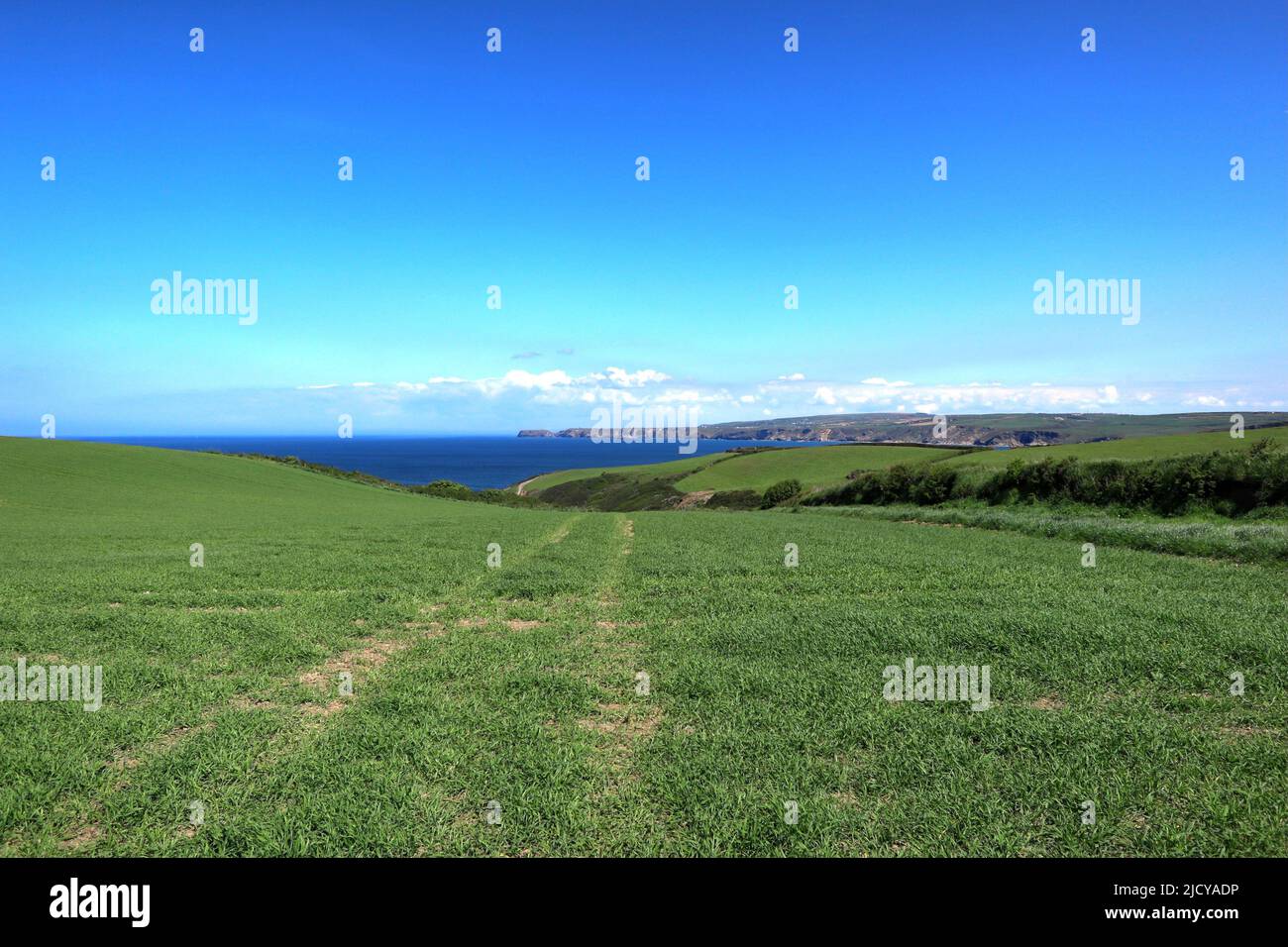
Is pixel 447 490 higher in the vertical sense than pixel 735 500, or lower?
higher

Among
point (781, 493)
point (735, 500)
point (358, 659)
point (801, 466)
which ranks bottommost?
point (735, 500)

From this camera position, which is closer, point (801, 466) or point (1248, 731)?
point (1248, 731)

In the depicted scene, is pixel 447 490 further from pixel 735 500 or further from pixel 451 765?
pixel 451 765

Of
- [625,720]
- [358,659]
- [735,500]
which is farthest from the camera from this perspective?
[735,500]

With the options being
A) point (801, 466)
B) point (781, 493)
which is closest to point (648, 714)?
point (781, 493)

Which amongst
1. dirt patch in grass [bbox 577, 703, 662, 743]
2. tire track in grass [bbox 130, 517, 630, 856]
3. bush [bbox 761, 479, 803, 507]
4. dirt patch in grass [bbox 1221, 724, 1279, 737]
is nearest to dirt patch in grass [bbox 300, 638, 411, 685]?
tire track in grass [bbox 130, 517, 630, 856]

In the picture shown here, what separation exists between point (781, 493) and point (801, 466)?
110ft

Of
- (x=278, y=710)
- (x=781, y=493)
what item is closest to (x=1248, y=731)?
(x=278, y=710)

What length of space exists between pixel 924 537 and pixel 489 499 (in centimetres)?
5823

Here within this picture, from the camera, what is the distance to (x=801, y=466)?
94375 mm

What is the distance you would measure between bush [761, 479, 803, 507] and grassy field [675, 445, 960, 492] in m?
16.0

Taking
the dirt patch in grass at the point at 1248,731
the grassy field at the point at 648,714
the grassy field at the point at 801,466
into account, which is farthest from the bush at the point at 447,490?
the dirt patch in grass at the point at 1248,731

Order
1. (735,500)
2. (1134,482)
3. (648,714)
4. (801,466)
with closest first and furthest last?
1. (648,714)
2. (1134,482)
3. (735,500)
4. (801,466)

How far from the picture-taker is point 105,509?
119 feet
